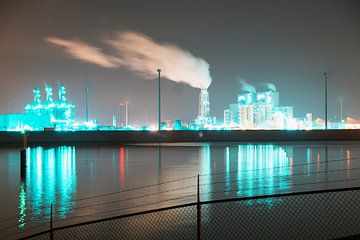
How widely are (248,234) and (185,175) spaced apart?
13.1m

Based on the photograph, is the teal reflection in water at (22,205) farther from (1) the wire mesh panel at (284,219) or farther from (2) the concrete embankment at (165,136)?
(2) the concrete embankment at (165,136)

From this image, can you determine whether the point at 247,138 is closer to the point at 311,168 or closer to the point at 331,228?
the point at 311,168

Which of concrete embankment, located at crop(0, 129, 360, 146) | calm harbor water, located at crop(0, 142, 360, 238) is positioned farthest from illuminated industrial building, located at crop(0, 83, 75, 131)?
calm harbor water, located at crop(0, 142, 360, 238)

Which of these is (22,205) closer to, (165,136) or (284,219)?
(284,219)

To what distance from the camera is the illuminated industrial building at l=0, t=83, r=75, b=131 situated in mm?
136500

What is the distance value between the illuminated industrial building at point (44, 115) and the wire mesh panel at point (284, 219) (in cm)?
12315

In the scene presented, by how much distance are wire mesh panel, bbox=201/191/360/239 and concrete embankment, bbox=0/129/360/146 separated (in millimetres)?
54188

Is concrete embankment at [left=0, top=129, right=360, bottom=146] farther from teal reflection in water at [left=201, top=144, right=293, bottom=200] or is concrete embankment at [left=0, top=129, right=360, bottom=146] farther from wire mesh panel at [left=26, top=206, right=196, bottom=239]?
wire mesh panel at [left=26, top=206, right=196, bottom=239]

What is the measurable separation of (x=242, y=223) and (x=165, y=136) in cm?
5775

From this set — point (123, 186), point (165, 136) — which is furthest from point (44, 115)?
point (123, 186)

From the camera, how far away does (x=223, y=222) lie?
12.9 metres

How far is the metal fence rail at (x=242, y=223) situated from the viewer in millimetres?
11422

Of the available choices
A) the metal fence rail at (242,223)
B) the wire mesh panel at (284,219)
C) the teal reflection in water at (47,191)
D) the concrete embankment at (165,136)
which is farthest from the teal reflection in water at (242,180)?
the concrete embankment at (165,136)

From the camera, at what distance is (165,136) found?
232ft
